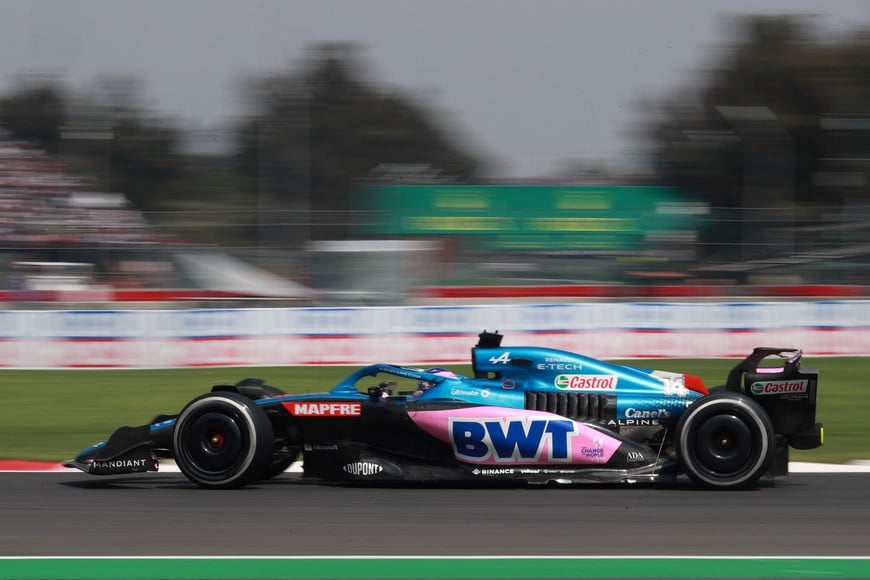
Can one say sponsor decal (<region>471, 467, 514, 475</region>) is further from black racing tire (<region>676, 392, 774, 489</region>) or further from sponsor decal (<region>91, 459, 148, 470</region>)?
sponsor decal (<region>91, 459, 148, 470</region>)

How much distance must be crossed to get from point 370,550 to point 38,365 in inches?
463

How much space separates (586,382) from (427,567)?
248cm

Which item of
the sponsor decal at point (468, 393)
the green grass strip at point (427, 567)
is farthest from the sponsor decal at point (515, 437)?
the green grass strip at point (427, 567)

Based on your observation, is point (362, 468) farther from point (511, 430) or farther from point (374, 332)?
Result: point (374, 332)

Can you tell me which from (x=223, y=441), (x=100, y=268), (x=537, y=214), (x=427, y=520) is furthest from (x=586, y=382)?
(x=537, y=214)

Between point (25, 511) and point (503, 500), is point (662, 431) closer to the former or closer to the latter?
point (503, 500)

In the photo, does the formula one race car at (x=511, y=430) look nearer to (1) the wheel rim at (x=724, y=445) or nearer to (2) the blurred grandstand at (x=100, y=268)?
(1) the wheel rim at (x=724, y=445)

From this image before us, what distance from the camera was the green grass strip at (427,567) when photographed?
4.91 meters

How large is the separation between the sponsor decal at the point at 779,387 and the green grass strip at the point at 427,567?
1.91m

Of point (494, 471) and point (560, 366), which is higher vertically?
point (560, 366)

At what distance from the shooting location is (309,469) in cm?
718

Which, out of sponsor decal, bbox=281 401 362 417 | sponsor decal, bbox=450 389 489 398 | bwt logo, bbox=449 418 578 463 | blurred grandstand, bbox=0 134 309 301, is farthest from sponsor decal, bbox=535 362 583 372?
blurred grandstand, bbox=0 134 309 301

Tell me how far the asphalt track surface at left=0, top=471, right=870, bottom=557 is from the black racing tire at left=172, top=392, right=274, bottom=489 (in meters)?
0.14

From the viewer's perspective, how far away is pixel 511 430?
6.84 meters
